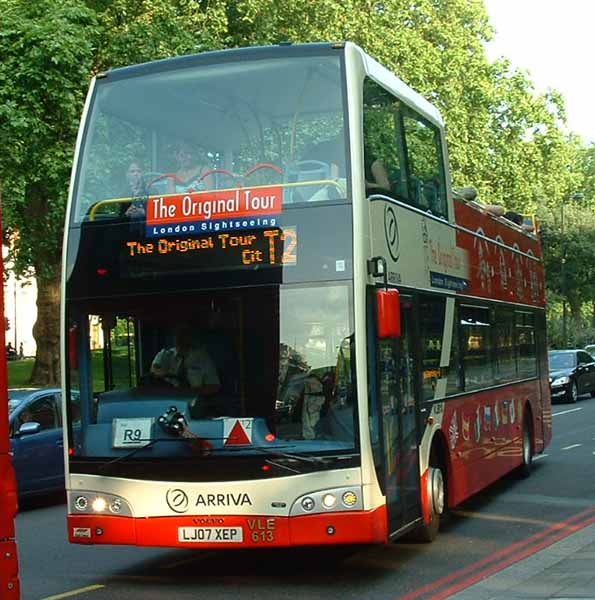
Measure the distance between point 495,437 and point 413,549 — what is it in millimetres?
3698

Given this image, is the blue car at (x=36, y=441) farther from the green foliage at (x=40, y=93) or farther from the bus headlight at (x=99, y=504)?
the green foliage at (x=40, y=93)

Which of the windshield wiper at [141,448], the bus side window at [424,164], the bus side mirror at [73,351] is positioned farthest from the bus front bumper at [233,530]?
the bus side window at [424,164]

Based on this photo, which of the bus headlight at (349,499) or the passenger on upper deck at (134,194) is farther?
the passenger on upper deck at (134,194)

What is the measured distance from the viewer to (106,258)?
980 centimetres

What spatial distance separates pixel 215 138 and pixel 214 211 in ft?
2.32

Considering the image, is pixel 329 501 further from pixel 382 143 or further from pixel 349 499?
pixel 382 143

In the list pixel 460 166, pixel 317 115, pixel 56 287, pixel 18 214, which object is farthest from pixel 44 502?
pixel 460 166

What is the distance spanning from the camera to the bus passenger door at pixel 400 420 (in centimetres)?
980

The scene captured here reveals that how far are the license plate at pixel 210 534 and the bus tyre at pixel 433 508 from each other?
8.15 feet

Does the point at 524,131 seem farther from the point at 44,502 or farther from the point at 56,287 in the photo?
the point at 44,502

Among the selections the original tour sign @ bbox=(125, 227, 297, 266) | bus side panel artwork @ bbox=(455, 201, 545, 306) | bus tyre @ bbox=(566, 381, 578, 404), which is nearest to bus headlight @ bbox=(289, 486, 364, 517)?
the original tour sign @ bbox=(125, 227, 297, 266)

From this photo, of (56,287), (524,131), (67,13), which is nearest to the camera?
(67,13)

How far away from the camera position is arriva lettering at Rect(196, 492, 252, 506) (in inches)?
364

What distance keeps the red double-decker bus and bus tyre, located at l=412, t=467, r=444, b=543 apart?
29.7 inches
